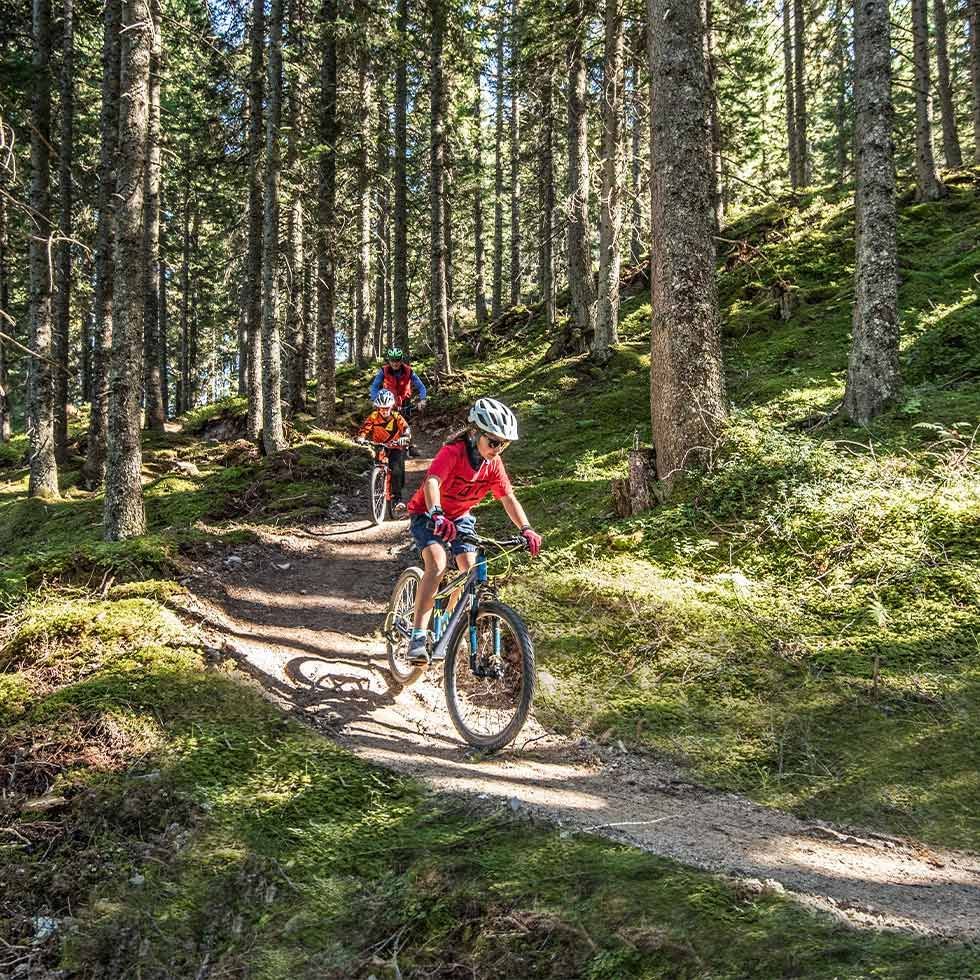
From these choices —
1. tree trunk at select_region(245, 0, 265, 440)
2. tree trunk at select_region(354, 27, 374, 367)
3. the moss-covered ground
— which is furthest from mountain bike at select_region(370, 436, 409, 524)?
tree trunk at select_region(354, 27, 374, 367)

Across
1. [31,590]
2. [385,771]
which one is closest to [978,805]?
[385,771]

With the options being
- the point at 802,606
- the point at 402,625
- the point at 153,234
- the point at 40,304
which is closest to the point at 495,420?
the point at 402,625

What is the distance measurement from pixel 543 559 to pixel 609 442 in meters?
5.68

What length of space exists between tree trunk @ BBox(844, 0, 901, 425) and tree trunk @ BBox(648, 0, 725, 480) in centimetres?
221

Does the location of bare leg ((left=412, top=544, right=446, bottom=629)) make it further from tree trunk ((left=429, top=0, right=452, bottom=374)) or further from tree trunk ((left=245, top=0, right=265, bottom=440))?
tree trunk ((left=429, top=0, right=452, bottom=374))

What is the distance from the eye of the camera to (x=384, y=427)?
12.5 meters

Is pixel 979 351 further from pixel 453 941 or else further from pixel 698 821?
pixel 453 941

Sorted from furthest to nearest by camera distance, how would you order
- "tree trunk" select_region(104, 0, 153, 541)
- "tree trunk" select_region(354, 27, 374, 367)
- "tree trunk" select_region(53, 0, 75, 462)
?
"tree trunk" select_region(354, 27, 374, 367) → "tree trunk" select_region(53, 0, 75, 462) → "tree trunk" select_region(104, 0, 153, 541)

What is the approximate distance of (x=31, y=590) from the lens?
285 inches

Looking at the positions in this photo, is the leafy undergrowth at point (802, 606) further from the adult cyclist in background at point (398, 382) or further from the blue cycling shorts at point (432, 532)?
the adult cyclist in background at point (398, 382)

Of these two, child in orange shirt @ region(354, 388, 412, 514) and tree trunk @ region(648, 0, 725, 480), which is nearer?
tree trunk @ region(648, 0, 725, 480)

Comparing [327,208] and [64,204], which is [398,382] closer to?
[327,208]

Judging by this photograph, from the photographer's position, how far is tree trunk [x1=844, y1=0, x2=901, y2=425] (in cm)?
946

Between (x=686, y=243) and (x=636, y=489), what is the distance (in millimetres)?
3193
